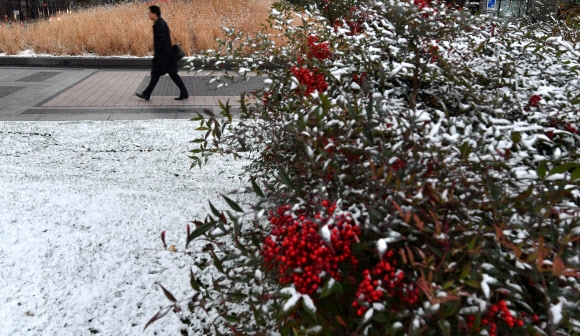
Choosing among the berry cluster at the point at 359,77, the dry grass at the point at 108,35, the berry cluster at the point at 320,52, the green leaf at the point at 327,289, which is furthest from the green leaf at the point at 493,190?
the dry grass at the point at 108,35

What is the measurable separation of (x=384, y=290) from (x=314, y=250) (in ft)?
0.75

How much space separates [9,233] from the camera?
3209 millimetres

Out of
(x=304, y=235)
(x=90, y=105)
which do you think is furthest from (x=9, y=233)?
(x=90, y=105)

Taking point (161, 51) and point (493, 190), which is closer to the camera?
point (493, 190)

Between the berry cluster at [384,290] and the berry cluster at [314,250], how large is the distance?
0.10 meters

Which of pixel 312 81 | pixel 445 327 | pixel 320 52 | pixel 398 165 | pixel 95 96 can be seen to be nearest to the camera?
pixel 445 327

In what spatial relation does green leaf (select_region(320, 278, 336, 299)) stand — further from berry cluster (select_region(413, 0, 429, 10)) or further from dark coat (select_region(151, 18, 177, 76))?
dark coat (select_region(151, 18, 177, 76))

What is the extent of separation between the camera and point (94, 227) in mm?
3355

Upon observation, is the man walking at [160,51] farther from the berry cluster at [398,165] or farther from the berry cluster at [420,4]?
the berry cluster at [398,165]

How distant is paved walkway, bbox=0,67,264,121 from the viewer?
7234 millimetres

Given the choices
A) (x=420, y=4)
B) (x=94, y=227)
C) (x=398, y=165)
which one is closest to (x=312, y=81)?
(x=420, y=4)

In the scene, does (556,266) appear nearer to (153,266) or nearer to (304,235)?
(304,235)

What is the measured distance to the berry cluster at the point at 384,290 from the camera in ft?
4.20

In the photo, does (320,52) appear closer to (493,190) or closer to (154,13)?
(493,190)
